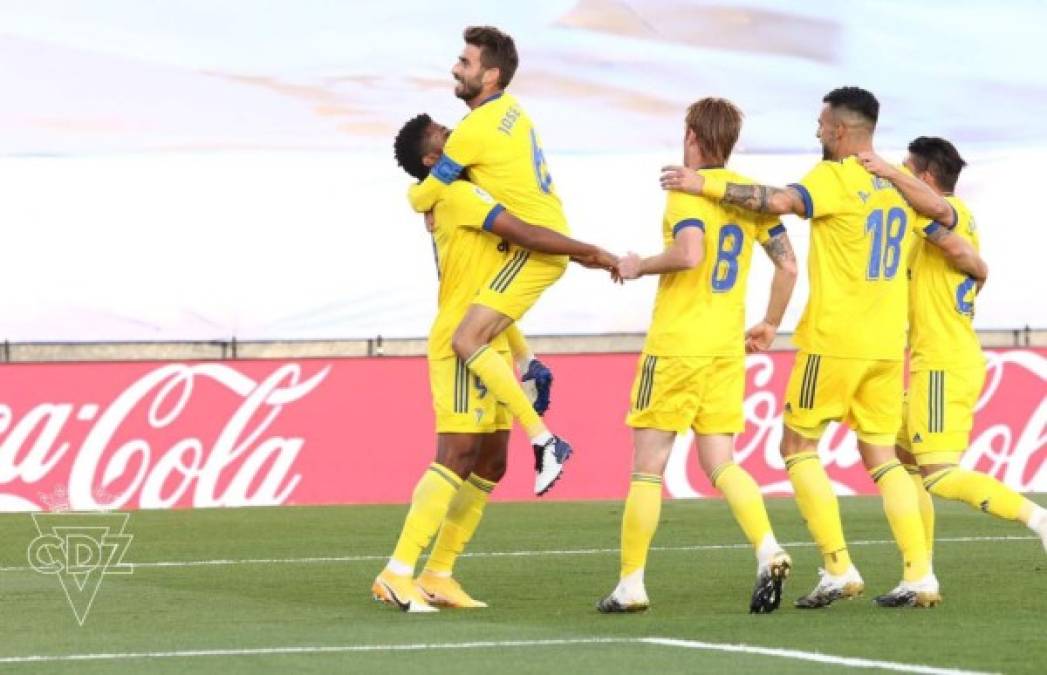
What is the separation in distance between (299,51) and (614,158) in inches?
134

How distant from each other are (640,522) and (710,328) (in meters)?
0.81

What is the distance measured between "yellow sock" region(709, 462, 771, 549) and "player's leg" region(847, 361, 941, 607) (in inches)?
22.5

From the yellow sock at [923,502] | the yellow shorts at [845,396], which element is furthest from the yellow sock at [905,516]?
the yellow sock at [923,502]

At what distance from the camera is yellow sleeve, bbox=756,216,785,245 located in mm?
9359

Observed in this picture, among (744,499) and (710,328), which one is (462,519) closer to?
(744,499)

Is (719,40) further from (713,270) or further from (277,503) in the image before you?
(713,270)

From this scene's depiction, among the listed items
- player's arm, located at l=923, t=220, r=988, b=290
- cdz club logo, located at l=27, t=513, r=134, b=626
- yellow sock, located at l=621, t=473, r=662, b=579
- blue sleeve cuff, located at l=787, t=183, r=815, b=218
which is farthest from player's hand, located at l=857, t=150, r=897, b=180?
cdz club logo, located at l=27, t=513, r=134, b=626

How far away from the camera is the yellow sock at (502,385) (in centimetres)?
928

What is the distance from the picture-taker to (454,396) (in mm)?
9391

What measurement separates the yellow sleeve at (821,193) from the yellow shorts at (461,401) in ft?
4.79

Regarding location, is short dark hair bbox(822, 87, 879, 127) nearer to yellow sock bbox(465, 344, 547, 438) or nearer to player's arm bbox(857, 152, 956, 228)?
player's arm bbox(857, 152, 956, 228)

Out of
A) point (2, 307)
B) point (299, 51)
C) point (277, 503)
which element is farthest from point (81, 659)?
point (299, 51)

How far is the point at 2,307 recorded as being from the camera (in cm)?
2203

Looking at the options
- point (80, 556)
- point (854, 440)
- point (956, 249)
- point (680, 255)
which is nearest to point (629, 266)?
point (680, 255)
